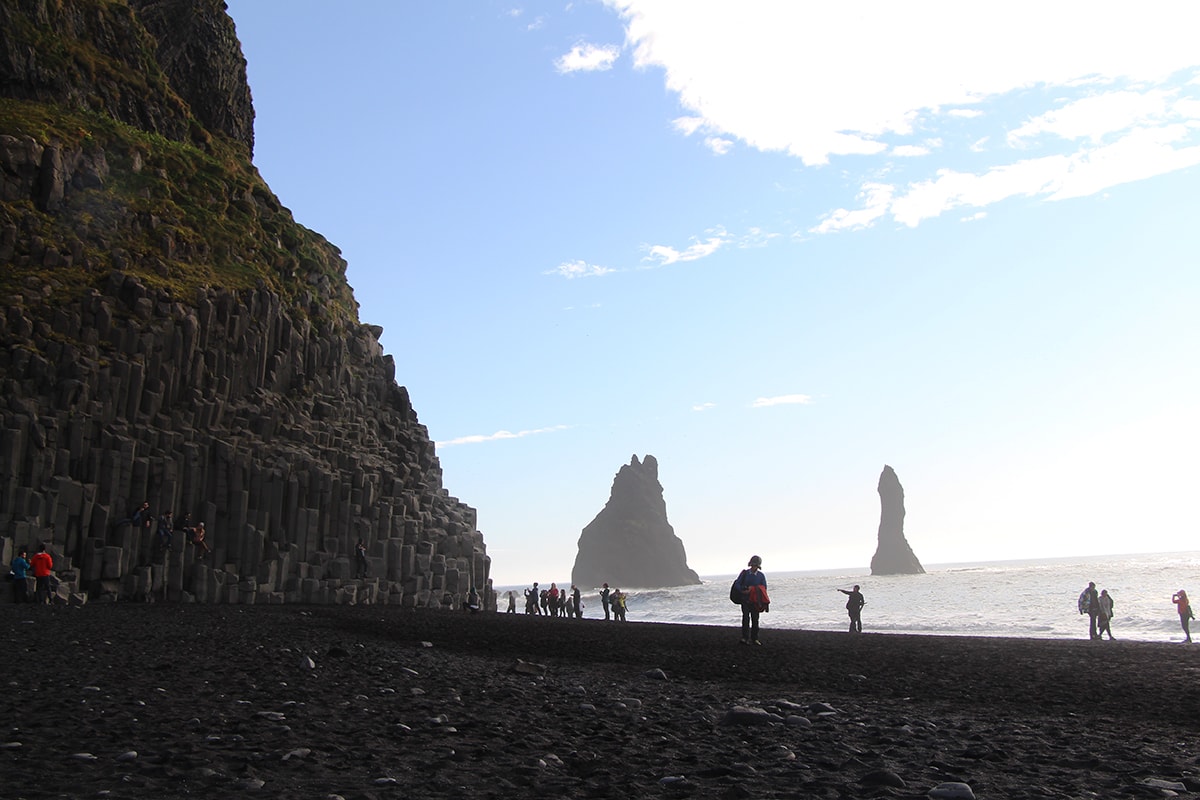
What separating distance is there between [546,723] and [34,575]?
23.3 meters

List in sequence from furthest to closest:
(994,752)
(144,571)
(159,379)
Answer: (159,379) → (144,571) → (994,752)

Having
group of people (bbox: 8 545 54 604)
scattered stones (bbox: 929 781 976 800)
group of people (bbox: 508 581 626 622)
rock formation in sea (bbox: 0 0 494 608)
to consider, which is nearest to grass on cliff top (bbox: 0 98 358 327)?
rock formation in sea (bbox: 0 0 494 608)

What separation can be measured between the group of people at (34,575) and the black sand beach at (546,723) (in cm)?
942

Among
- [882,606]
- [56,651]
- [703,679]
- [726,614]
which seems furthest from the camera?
[882,606]

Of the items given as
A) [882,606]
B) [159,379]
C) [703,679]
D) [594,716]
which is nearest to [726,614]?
[882,606]

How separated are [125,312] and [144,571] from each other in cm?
943

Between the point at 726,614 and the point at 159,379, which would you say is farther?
the point at 726,614

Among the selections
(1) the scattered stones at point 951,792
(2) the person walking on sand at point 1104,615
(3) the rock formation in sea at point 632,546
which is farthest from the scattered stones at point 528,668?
(3) the rock formation in sea at point 632,546

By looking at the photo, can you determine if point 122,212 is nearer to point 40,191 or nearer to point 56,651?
point 40,191

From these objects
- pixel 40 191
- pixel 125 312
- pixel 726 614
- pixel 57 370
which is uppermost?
pixel 40 191

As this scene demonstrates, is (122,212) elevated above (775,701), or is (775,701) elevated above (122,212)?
(122,212)

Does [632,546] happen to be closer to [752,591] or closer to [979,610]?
[979,610]

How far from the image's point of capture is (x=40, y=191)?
35062 millimetres

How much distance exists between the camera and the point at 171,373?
3431 cm
